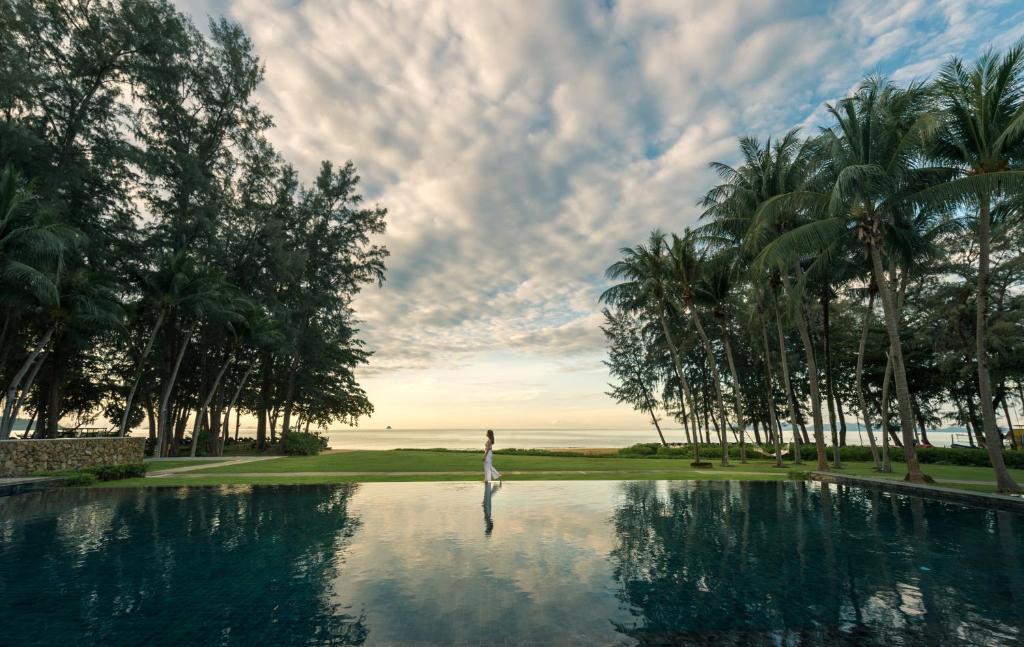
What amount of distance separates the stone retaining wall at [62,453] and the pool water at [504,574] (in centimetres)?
714

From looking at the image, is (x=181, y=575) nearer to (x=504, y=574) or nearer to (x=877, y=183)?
(x=504, y=574)

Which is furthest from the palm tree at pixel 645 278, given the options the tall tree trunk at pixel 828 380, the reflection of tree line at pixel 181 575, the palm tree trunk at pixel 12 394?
the palm tree trunk at pixel 12 394

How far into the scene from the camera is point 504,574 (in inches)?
285

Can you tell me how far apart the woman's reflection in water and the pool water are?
0.13 m

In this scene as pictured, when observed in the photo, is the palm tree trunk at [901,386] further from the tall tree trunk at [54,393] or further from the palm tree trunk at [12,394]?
the tall tree trunk at [54,393]

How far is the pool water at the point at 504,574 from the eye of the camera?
5301 mm

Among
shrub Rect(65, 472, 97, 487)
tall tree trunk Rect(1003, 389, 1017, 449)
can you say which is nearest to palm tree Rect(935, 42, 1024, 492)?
tall tree trunk Rect(1003, 389, 1017, 449)

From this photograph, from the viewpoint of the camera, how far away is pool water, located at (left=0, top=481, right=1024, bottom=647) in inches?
209

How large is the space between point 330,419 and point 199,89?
31505 mm

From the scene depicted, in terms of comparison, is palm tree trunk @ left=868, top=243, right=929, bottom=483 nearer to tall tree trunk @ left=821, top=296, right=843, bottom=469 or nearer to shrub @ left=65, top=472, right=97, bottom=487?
tall tree trunk @ left=821, top=296, right=843, bottom=469

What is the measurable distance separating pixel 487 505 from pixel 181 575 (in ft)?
23.8

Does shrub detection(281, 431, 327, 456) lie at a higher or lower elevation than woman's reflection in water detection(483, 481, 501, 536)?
higher

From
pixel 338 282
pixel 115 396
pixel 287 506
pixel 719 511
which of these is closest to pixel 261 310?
pixel 338 282

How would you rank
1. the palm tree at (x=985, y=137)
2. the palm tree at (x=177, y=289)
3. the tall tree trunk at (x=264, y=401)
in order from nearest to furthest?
the palm tree at (x=985, y=137)
the palm tree at (x=177, y=289)
the tall tree trunk at (x=264, y=401)
